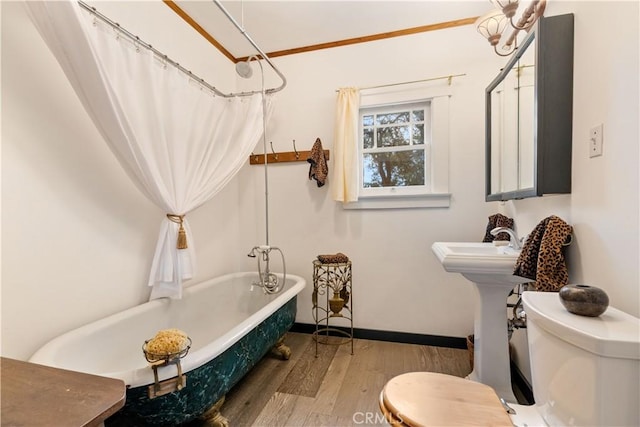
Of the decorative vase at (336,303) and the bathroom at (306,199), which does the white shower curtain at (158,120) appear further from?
the decorative vase at (336,303)

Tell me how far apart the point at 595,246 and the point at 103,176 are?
7.59 feet

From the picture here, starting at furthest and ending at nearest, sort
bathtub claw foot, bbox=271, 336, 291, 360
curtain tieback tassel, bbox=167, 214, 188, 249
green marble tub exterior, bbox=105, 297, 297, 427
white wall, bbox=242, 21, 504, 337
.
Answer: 1. white wall, bbox=242, 21, 504, 337
2. bathtub claw foot, bbox=271, 336, 291, 360
3. curtain tieback tassel, bbox=167, 214, 188, 249
4. green marble tub exterior, bbox=105, 297, 297, 427

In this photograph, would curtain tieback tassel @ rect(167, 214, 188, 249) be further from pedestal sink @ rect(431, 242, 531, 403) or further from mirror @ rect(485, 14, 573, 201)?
mirror @ rect(485, 14, 573, 201)

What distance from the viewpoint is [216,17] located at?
2.10 meters

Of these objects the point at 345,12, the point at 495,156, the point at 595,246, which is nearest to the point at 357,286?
the point at 495,156

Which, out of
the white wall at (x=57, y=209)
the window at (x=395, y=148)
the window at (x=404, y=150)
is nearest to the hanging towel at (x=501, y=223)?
the window at (x=404, y=150)

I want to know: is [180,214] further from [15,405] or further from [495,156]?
[495,156]

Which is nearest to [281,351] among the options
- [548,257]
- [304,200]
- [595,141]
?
[304,200]

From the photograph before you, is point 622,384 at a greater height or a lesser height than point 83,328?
greater

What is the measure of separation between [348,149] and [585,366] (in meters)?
1.87

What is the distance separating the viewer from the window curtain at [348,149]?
2.23m

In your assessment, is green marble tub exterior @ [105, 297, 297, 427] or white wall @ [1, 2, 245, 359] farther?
white wall @ [1, 2, 245, 359]

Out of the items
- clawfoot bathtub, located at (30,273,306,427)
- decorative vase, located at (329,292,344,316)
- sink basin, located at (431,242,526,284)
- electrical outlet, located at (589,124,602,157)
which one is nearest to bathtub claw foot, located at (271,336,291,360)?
clawfoot bathtub, located at (30,273,306,427)

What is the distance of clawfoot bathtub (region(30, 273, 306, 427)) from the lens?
104 centimetres
